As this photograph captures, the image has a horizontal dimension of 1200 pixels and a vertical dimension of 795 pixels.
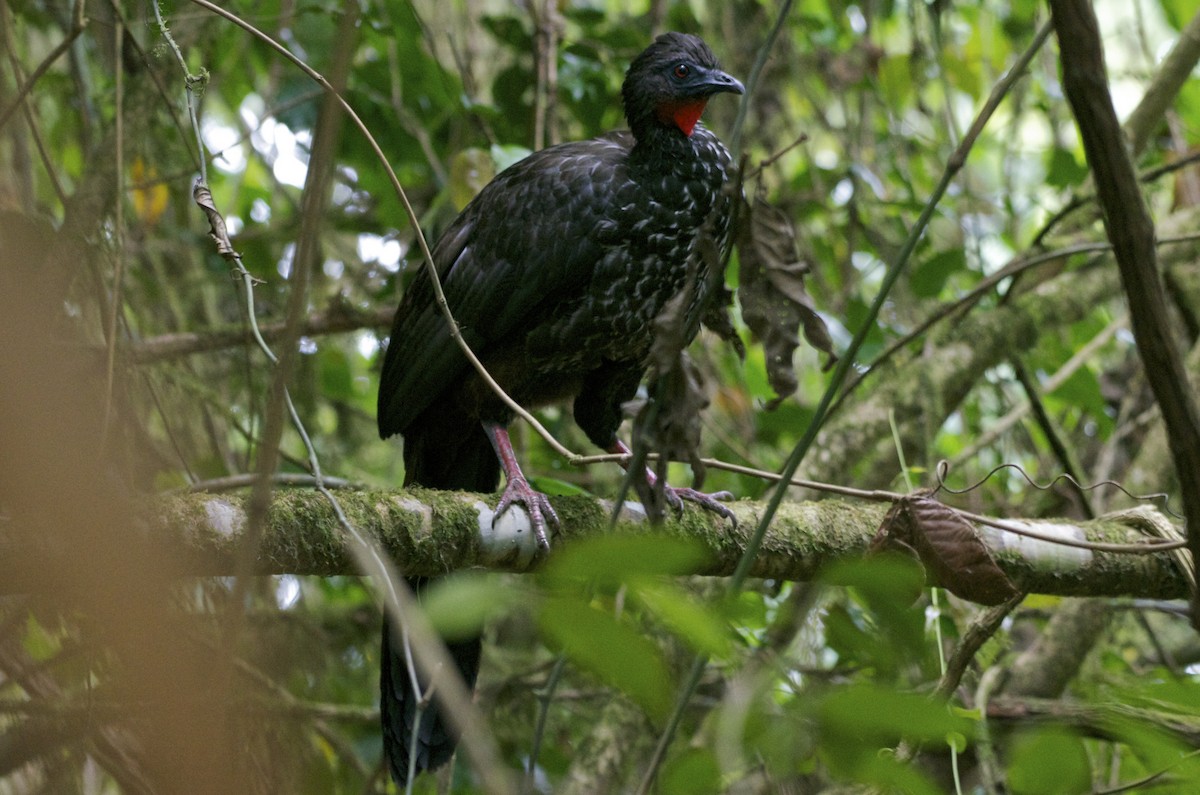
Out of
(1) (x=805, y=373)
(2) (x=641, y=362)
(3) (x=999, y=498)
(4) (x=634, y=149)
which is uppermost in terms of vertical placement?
(4) (x=634, y=149)

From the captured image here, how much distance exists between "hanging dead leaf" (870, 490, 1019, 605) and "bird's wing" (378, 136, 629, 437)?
102 cm

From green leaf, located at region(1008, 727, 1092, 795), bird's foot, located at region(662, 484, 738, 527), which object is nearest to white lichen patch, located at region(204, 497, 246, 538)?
bird's foot, located at region(662, 484, 738, 527)

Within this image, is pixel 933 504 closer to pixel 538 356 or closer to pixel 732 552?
pixel 732 552

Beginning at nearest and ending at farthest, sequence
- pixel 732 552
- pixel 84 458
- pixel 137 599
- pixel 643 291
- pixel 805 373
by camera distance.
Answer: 1. pixel 137 599
2. pixel 84 458
3. pixel 732 552
4. pixel 643 291
5. pixel 805 373

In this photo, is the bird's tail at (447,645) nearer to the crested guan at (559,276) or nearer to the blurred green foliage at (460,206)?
the crested guan at (559,276)

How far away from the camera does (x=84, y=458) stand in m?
0.88

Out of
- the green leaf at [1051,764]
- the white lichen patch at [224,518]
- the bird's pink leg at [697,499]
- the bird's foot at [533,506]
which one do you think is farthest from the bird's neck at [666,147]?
the green leaf at [1051,764]

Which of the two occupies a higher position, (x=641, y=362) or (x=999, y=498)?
(x=641, y=362)

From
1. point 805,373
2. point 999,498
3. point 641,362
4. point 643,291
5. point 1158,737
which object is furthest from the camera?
point 805,373

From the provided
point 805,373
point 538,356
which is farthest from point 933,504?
point 805,373

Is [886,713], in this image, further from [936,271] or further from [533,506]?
[936,271]

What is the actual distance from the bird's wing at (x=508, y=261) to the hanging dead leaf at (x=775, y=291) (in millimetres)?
611

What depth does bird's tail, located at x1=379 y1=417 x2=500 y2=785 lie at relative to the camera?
2.70 m

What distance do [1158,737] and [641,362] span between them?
1.94m
